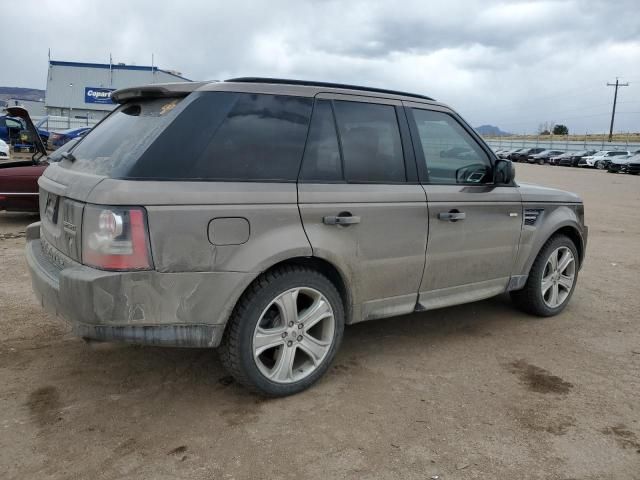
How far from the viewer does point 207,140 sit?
10.0 feet

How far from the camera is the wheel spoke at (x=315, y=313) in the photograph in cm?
339

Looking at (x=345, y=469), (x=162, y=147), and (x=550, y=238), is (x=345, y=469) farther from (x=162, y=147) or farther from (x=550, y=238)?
(x=550, y=238)

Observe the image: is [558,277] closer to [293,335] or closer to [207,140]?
[293,335]

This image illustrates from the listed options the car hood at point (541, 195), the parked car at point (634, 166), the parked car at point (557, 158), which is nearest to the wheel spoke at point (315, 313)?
the car hood at point (541, 195)

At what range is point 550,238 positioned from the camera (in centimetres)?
503

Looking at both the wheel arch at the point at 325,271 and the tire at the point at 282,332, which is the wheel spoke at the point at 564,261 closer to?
the wheel arch at the point at 325,271

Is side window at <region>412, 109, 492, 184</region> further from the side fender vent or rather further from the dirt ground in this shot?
the dirt ground

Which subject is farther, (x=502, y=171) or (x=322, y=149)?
(x=502, y=171)

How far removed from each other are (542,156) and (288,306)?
180 feet

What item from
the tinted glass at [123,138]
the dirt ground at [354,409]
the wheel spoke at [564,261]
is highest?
the tinted glass at [123,138]

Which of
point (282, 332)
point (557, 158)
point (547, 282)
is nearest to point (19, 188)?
point (282, 332)

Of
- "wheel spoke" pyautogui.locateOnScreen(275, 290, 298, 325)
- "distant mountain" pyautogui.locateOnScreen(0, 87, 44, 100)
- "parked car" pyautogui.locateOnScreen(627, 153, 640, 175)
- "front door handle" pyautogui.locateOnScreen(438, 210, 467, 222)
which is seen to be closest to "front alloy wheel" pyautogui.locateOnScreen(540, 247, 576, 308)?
"front door handle" pyautogui.locateOnScreen(438, 210, 467, 222)

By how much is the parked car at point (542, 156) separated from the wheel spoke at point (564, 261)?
2018 inches

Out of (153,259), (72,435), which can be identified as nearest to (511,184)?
(153,259)
